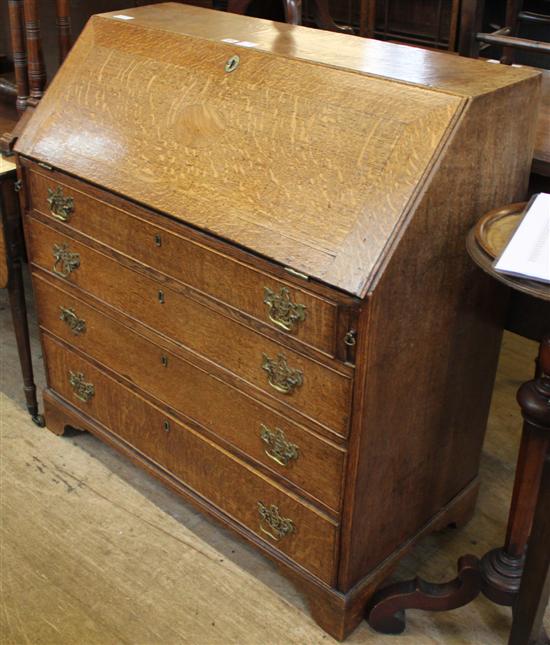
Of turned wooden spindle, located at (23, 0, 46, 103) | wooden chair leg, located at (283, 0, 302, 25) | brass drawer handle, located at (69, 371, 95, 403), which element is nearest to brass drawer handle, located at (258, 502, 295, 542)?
brass drawer handle, located at (69, 371, 95, 403)

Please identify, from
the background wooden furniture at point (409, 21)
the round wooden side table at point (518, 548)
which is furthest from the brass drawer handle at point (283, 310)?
the background wooden furniture at point (409, 21)

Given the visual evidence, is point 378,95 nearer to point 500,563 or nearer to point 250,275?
point 250,275

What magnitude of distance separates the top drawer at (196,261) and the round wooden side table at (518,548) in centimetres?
31

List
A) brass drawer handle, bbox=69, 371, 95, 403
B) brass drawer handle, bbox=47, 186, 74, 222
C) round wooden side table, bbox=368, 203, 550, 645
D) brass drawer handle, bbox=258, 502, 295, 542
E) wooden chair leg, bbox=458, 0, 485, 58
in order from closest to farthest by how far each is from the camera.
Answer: round wooden side table, bbox=368, 203, 550, 645, brass drawer handle, bbox=258, 502, 295, 542, brass drawer handle, bbox=47, 186, 74, 222, wooden chair leg, bbox=458, 0, 485, 58, brass drawer handle, bbox=69, 371, 95, 403

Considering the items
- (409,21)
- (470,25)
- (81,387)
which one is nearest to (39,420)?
(81,387)

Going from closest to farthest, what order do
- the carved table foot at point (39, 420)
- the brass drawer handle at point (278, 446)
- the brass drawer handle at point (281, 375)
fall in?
the brass drawer handle at point (281, 375) < the brass drawer handle at point (278, 446) < the carved table foot at point (39, 420)

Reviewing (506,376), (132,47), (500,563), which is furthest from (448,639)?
(132,47)

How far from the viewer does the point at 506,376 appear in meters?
3.05

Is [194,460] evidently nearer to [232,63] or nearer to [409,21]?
[232,63]

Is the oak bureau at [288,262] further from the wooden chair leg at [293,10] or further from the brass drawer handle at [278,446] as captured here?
the wooden chair leg at [293,10]

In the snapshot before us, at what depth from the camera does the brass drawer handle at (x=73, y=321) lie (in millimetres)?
2387

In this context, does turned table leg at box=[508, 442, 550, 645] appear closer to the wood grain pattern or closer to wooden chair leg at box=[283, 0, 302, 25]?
the wood grain pattern

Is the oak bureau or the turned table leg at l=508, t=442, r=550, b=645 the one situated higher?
the oak bureau

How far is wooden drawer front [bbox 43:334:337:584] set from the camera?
6.49 feet
